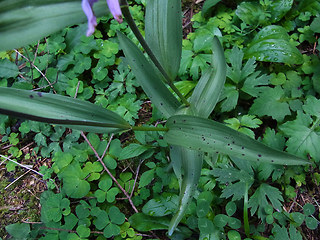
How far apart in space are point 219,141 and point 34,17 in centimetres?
72

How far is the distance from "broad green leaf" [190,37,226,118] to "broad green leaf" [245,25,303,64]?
1.35ft

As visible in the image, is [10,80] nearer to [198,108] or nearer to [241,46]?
[198,108]

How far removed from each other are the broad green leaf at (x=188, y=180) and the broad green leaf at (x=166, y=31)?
1.21 ft

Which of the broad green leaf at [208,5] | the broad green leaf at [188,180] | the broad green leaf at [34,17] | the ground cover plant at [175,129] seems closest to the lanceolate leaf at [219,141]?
the ground cover plant at [175,129]

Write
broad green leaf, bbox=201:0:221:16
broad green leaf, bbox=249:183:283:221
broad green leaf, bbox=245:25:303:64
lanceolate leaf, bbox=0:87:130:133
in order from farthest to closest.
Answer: broad green leaf, bbox=201:0:221:16 < broad green leaf, bbox=245:25:303:64 < broad green leaf, bbox=249:183:283:221 < lanceolate leaf, bbox=0:87:130:133

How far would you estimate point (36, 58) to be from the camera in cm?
195

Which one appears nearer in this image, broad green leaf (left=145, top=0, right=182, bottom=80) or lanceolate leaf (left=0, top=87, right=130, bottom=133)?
lanceolate leaf (left=0, top=87, right=130, bottom=133)

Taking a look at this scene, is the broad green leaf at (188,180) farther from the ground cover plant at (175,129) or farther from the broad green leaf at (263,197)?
the broad green leaf at (263,197)

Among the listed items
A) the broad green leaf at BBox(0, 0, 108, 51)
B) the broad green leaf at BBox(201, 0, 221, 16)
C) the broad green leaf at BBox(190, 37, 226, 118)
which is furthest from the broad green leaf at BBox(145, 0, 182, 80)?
the broad green leaf at BBox(201, 0, 221, 16)

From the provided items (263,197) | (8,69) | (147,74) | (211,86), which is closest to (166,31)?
(147,74)

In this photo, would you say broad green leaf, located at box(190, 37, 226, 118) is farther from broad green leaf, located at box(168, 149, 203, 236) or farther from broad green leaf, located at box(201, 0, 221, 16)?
broad green leaf, located at box(201, 0, 221, 16)

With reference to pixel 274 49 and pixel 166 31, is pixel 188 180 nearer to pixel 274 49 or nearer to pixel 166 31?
pixel 166 31

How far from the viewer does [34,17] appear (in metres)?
0.87

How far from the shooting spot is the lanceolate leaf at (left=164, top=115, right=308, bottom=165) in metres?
1.00
